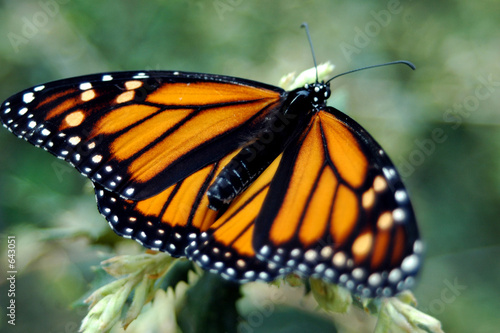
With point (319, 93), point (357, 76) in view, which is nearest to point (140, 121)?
point (319, 93)

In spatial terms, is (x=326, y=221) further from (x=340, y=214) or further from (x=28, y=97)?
(x=28, y=97)

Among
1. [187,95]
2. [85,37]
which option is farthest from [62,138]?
[85,37]

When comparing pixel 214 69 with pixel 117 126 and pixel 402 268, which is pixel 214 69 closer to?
pixel 117 126

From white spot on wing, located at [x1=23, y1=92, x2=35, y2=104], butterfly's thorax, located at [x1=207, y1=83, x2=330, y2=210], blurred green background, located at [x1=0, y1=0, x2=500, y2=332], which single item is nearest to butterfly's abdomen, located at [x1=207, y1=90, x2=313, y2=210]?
butterfly's thorax, located at [x1=207, y1=83, x2=330, y2=210]

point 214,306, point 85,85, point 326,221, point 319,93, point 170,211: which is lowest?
point 214,306

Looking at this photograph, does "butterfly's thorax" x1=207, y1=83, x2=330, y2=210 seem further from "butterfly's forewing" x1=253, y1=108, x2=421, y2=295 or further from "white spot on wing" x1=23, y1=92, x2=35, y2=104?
"white spot on wing" x1=23, y1=92, x2=35, y2=104

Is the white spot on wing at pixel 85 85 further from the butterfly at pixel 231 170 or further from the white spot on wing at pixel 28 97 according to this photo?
the white spot on wing at pixel 28 97

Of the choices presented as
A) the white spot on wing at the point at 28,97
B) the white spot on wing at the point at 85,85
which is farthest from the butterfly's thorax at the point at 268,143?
the white spot on wing at the point at 28,97
